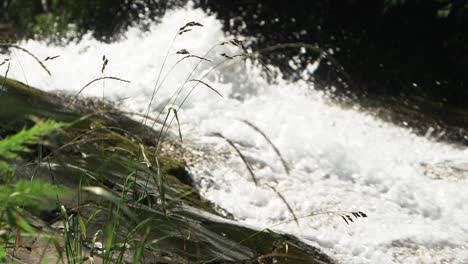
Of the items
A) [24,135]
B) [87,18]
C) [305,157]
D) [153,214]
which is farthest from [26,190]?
[87,18]

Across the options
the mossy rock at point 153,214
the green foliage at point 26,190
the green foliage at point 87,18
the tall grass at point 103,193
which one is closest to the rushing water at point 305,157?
the mossy rock at point 153,214

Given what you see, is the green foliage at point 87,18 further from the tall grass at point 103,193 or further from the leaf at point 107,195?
the leaf at point 107,195

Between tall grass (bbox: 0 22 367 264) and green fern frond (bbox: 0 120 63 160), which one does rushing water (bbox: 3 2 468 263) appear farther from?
green fern frond (bbox: 0 120 63 160)

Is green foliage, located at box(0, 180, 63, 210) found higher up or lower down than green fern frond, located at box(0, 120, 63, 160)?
lower down

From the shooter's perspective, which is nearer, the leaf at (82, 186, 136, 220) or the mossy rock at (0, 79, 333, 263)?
the leaf at (82, 186, 136, 220)

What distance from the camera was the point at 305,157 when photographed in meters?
5.82

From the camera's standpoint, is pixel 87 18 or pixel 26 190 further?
pixel 87 18

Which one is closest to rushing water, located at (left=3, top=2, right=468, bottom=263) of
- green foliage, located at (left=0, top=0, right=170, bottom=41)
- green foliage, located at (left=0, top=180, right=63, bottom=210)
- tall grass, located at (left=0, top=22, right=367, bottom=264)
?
green foliage, located at (left=0, top=0, right=170, bottom=41)

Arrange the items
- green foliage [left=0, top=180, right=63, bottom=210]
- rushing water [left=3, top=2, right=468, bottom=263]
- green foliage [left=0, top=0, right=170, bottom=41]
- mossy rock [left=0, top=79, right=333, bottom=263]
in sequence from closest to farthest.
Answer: green foliage [left=0, top=180, right=63, bottom=210] < mossy rock [left=0, top=79, right=333, bottom=263] < rushing water [left=3, top=2, right=468, bottom=263] < green foliage [left=0, top=0, right=170, bottom=41]

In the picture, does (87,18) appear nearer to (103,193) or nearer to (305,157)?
(305,157)

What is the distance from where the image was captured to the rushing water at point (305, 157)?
4082mm

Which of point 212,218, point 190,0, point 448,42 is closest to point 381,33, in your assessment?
point 448,42

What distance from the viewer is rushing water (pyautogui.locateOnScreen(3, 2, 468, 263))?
4082 millimetres

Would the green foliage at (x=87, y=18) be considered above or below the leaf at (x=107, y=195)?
above
